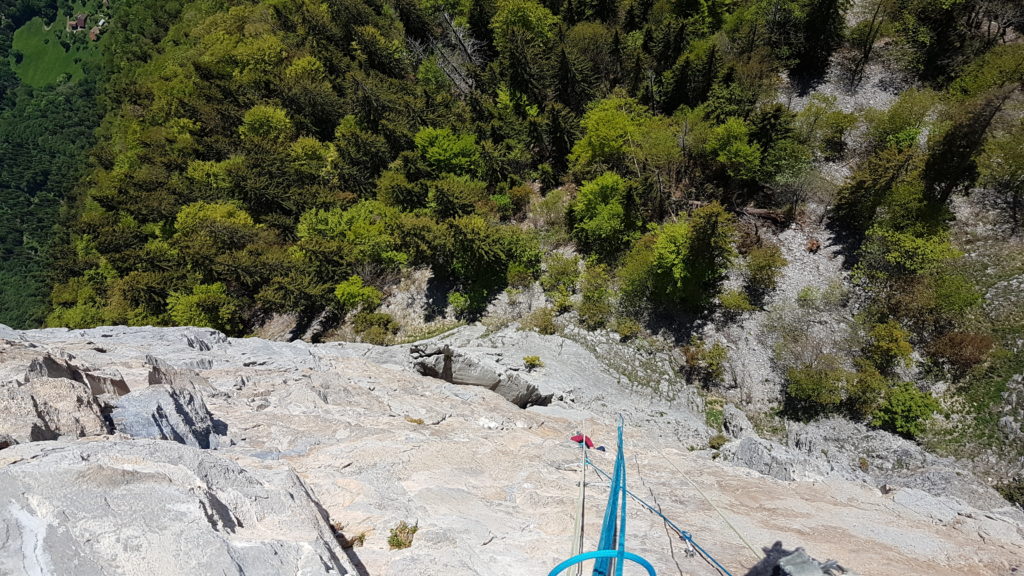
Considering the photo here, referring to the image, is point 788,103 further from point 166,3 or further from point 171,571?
point 166,3

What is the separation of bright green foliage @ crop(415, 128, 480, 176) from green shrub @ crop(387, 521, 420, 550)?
30.0 meters

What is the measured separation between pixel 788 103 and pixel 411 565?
35727 millimetres

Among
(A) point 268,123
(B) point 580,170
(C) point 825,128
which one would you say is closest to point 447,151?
(B) point 580,170

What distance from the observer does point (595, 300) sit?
28781mm

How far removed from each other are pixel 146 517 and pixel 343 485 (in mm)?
4454

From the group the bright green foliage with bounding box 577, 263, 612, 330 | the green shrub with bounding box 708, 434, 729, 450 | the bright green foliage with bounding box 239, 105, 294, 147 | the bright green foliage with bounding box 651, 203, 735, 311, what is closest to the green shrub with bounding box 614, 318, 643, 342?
the bright green foliage with bounding box 577, 263, 612, 330

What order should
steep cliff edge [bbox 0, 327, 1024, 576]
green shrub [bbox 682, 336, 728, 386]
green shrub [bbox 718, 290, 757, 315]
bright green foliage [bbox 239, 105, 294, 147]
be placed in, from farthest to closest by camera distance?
bright green foliage [bbox 239, 105, 294, 147] < green shrub [bbox 718, 290, 757, 315] < green shrub [bbox 682, 336, 728, 386] < steep cliff edge [bbox 0, 327, 1024, 576]

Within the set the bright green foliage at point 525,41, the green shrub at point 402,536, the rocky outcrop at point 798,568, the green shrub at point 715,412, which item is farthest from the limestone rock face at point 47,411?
the bright green foliage at point 525,41

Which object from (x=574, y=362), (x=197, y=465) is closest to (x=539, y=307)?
(x=574, y=362)

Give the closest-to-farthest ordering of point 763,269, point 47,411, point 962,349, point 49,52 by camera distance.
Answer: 1. point 47,411
2. point 962,349
3. point 763,269
4. point 49,52

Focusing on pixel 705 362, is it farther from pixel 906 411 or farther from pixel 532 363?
pixel 532 363

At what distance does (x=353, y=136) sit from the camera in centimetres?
3803

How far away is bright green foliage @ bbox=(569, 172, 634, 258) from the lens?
29.3m

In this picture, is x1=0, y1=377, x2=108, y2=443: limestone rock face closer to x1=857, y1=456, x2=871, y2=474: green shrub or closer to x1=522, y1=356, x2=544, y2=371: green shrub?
x1=522, y1=356, x2=544, y2=371: green shrub
